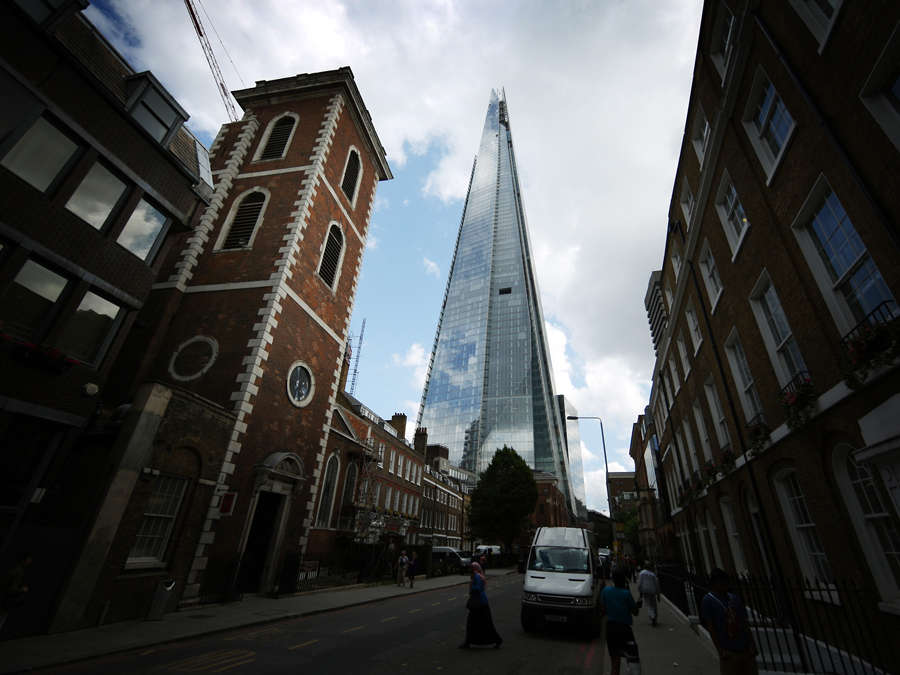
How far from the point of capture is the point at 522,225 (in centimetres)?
12838

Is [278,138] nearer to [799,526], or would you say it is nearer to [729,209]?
[729,209]

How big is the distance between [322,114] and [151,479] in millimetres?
19337

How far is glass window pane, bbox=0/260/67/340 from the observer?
8.41 metres

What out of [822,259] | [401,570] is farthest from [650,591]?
[401,570]

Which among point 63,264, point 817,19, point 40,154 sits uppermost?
point 817,19

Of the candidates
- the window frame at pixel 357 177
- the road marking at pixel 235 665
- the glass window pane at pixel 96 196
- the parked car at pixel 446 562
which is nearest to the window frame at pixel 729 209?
the road marking at pixel 235 665

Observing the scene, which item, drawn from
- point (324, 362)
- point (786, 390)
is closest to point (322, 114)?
point (324, 362)

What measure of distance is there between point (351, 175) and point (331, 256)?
6099 millimetres

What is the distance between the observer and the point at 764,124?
9.03 metres

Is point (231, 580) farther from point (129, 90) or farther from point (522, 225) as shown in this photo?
point (522, 225)

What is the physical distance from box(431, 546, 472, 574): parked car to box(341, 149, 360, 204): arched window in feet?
83.0

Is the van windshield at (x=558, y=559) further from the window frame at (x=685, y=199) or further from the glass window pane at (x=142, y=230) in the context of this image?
the glass window pane at (x=142, y=230)

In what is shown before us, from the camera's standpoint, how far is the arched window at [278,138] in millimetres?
20516

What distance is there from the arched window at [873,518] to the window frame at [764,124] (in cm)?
567
